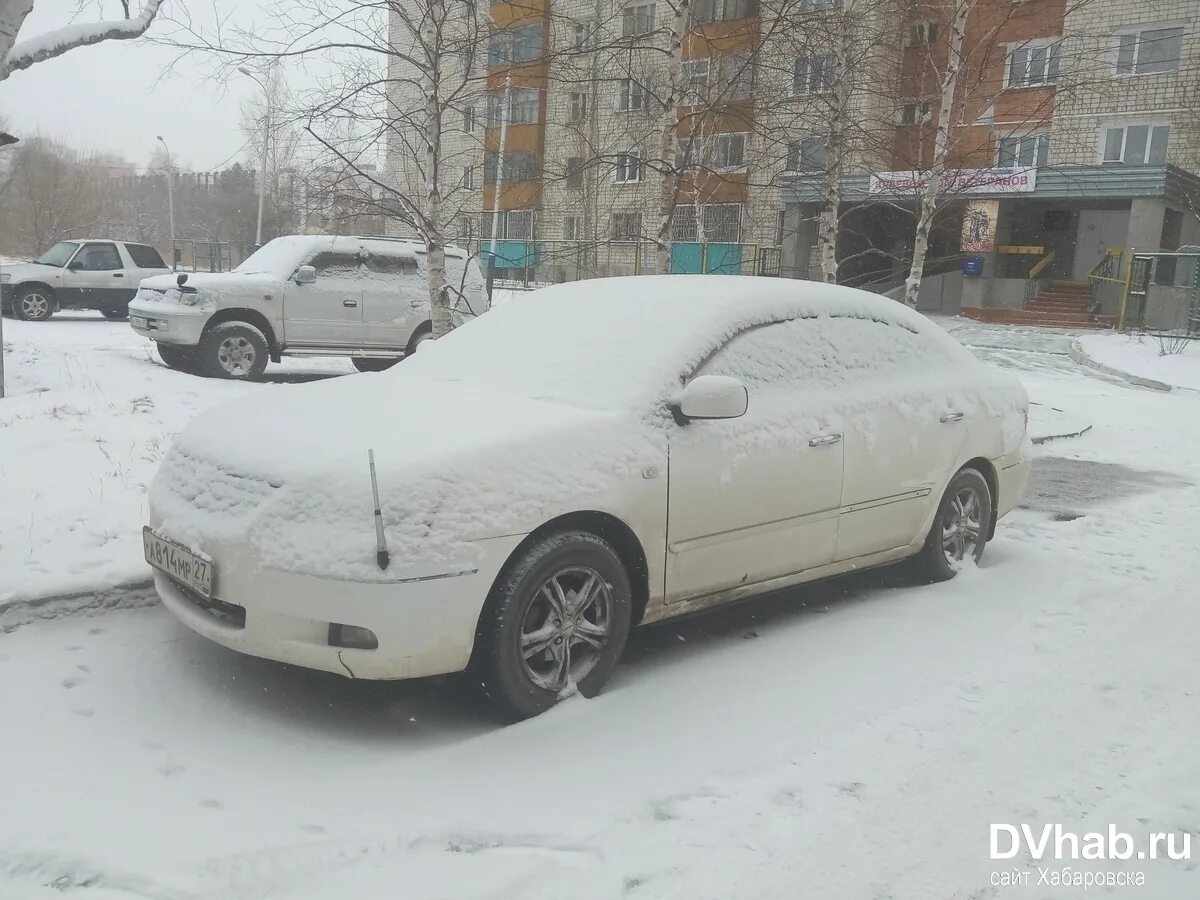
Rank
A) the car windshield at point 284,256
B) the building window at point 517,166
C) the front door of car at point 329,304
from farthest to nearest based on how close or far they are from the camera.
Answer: the car windshield at point 284,256, the front door of car at point 329,304, the building window at point 517,166

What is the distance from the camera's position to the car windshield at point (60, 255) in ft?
65.9

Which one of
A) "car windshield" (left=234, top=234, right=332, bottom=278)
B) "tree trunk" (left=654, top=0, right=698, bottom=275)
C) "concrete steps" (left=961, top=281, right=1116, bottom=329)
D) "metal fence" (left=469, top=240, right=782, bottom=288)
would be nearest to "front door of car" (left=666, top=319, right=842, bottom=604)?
"tree trunk" (left=654, top=0, right=698, bottom=275)

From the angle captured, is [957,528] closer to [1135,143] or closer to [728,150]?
[728,150]

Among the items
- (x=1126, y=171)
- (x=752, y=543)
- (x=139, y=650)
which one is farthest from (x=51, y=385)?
(x=1126, y=171)

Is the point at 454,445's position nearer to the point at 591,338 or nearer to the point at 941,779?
the point at 591,338

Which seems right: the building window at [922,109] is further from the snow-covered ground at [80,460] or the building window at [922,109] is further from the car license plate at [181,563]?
the car license plate at [181,563]

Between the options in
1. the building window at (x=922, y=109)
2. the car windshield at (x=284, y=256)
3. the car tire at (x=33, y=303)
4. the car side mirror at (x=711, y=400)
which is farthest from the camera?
the car tire at (x=33, y=303)

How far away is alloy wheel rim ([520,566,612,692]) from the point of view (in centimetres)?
364

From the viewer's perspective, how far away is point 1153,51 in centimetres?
2948

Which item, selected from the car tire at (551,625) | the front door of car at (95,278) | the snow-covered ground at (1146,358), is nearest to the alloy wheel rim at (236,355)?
the car tire at (551,625)

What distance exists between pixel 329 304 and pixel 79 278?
10344mm

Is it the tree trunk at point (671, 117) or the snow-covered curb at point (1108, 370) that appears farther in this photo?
the snow-covered curb at point (1108, 370)

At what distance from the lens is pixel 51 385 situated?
9.37m

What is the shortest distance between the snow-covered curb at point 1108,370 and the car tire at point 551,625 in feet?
50.9
